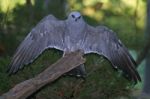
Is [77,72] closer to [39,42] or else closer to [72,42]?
[72,42]

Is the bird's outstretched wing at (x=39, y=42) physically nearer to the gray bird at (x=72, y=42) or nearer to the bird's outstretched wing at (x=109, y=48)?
the gray bird at (x=72, y=42)

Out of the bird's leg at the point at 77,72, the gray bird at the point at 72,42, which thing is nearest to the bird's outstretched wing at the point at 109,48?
the gray bird at the point at 72,42

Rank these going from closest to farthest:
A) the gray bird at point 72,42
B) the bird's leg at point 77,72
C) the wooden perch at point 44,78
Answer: the wooden perch at point 44,78 < the bird's leg at point 77,72 < the gray bird at point 72,42

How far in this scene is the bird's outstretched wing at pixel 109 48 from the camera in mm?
3221

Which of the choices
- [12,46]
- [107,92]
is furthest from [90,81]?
[12,46]

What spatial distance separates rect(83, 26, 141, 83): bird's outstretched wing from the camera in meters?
3.22

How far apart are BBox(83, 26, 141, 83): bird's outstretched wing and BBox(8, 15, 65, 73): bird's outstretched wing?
211 mm

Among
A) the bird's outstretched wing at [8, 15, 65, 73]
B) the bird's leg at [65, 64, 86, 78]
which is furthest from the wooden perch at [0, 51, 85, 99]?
the bird's outstretched wing at [8, 15, 65, 73]

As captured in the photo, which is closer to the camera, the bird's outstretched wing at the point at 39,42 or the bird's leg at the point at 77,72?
the bird's leg at the point at 77,72

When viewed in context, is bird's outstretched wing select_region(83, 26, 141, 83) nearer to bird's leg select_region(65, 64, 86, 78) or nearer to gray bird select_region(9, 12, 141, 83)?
gray bird select_region(9, 12, 141, 83)

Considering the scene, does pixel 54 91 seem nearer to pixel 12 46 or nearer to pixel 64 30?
pixel 64 30

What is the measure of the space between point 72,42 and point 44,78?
477mm

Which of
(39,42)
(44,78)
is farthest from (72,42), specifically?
(44,78)

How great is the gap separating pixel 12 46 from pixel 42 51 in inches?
53.0
